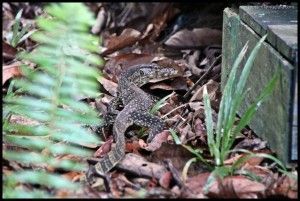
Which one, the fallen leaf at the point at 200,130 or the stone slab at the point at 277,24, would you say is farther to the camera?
the fallen leaf at the point at 200,130

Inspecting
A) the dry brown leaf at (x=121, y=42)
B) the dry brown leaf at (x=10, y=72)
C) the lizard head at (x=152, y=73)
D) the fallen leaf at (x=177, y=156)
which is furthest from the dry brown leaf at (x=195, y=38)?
the fallen leaf at (x=177, y=156)

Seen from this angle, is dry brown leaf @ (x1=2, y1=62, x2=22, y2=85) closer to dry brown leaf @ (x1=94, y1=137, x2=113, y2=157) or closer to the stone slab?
dry brown leaf @ (x1=94, y1=137, x2=113, y2=157)

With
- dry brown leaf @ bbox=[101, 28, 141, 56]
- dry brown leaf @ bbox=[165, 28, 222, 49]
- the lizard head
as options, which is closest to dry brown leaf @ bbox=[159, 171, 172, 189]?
the lizard head

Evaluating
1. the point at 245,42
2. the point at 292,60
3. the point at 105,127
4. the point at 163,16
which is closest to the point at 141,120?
the point at 105,127

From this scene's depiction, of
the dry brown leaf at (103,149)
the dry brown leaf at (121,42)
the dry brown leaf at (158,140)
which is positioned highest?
the dry brown leaf at (158,140)

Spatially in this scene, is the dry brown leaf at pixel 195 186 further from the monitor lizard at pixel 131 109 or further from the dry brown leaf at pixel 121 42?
the dry brown leaf at pixel 121 42

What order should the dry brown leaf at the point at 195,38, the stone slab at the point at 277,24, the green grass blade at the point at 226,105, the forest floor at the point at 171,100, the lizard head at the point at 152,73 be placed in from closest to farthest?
the forest floor at the point at 171,100, the stone slab at the point at 277,24, the green grass blade at the point at 226,105, the lizard head at the point at 152,73, the dry brown leaf at the point at 195,38
